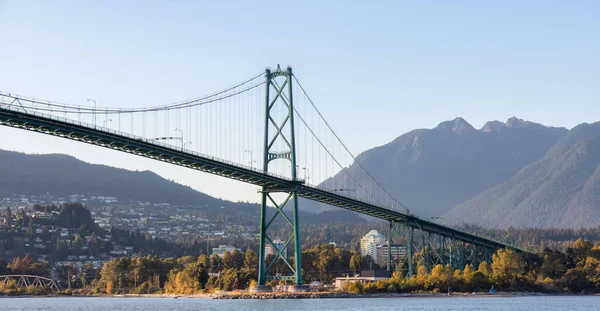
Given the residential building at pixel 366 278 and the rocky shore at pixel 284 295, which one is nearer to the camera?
the rocky shore at pixel 284 295

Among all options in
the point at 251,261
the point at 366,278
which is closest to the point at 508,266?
the point at 366,278

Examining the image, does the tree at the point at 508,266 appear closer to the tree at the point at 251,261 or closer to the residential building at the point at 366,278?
the residential building at the point at 366,278

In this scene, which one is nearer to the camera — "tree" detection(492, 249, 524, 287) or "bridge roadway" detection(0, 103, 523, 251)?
"bridge roadway" detection(0, 103, 523, 251)

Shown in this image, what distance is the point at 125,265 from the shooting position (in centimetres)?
12925

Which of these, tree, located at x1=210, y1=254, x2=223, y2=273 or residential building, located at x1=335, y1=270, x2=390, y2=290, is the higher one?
tree, located at x1=210, y1=254, x2=223, y2=273

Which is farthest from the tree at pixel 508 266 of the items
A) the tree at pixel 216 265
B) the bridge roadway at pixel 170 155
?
the tree at pixel 216 265

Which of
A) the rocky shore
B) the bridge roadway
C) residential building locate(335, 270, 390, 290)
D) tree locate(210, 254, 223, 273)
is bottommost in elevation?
the rocky shore

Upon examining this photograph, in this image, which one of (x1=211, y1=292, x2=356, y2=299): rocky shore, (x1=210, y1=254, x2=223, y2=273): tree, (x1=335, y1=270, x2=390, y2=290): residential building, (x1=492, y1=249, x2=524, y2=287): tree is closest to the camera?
(x1=211, y1=292, x2=356, y2=299): rocky shore

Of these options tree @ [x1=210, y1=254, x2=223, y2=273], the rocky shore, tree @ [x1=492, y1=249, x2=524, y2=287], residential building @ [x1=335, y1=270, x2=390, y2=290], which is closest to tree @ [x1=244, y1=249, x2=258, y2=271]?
tree @ [x1=210, y1=254, x2=223, y2=273]

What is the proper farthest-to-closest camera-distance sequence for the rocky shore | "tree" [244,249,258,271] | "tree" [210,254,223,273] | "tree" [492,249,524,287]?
"tree" [210,254,223,273], "tree" [244,249,258,271], "tree" [492,249,524,287], the rocky shore

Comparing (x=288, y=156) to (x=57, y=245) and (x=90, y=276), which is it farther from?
(x=57, y=245)

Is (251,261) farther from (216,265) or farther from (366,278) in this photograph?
(366,278)

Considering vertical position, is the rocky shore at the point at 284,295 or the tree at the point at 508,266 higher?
the tree at the point at 508,266

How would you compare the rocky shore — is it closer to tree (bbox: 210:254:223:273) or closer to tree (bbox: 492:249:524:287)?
tree (bbox: 492:249:524:287)
